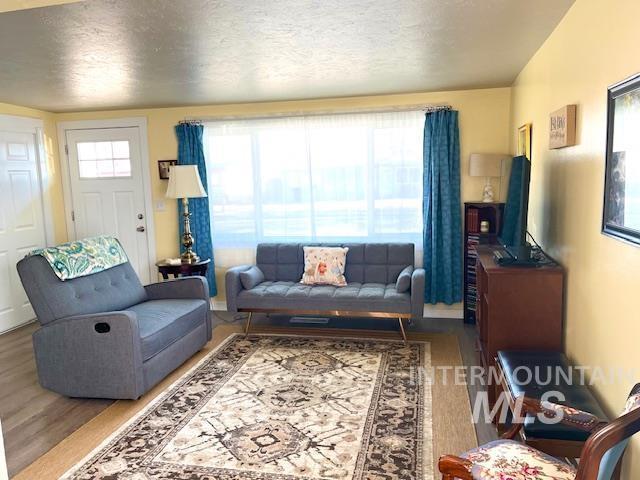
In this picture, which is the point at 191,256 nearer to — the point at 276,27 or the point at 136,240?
the point at 136,240

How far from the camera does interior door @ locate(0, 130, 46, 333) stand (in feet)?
15.8

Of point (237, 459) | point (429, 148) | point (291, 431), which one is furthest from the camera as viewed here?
point (429, 148)

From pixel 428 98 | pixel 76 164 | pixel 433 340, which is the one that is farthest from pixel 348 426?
pixel 76 164

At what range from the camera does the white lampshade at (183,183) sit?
4.68 metres

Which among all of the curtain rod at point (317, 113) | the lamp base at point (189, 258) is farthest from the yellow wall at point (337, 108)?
the lamp base at point (189, 258)

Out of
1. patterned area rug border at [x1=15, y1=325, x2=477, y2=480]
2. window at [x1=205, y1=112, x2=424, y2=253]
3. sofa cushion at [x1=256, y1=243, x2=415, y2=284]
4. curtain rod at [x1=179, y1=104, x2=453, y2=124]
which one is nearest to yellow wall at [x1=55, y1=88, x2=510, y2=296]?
curtain rod at [x1=179, y1=104, x2=453, y2=124]

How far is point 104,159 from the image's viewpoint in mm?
5438

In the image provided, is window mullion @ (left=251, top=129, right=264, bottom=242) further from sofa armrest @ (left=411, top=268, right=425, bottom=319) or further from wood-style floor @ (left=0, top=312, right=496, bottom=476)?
sofa armrest @ (left=411, top=268, right=425, bottom=319)

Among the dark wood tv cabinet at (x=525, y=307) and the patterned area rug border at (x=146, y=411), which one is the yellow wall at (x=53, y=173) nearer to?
the patterned area rug border at (x=146, y=411)

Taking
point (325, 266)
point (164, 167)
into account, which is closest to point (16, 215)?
point (164, 167)

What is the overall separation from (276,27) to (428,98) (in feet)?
8.17

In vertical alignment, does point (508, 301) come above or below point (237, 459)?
above

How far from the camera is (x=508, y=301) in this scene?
103 inches

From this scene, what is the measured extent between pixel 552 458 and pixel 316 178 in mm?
3697
